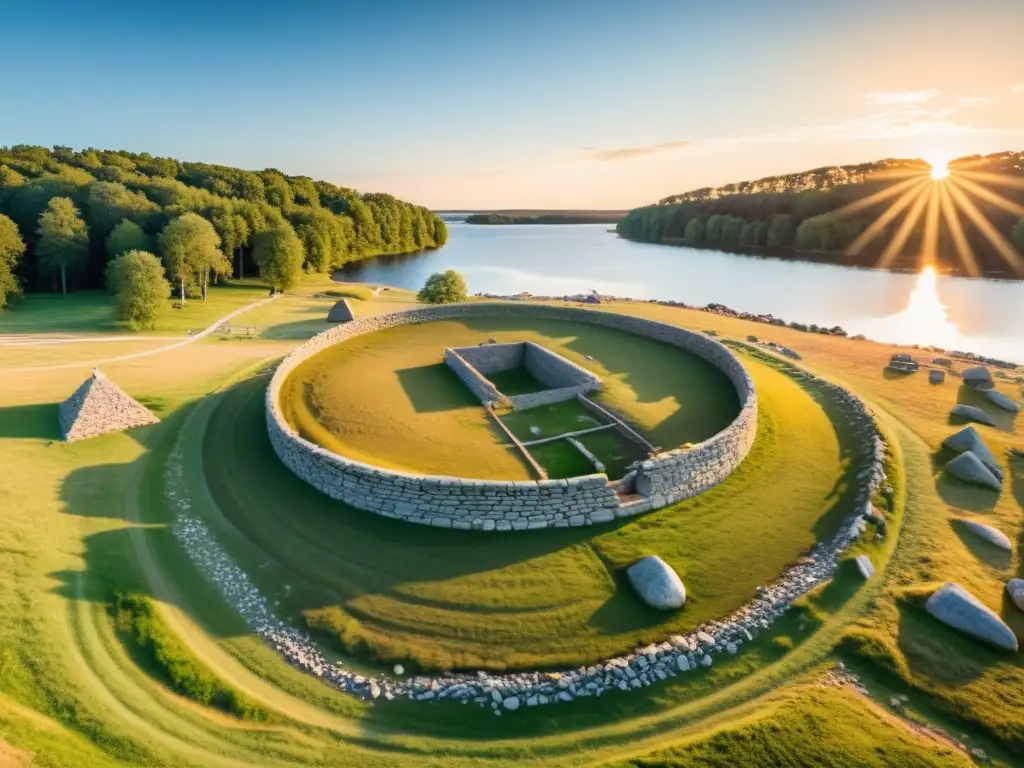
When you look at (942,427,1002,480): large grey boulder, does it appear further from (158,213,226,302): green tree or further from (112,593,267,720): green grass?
(158,213,226,302): green tree

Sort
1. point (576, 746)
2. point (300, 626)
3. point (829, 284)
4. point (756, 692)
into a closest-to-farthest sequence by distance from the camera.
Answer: point (576, 746) → point (756, 692) → point (300, 626) → point (829, 284)

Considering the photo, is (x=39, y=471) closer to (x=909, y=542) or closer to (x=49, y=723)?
(x=49, y=723)

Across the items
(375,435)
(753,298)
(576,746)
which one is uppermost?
(753,298)

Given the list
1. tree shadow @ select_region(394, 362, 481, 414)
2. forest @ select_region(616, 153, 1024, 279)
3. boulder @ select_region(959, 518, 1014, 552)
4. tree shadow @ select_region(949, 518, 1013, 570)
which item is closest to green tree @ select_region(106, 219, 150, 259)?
tree shadow @ select_region(394, 362, 481, 414)

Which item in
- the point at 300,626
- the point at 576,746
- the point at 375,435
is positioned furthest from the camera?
the point at 375,435

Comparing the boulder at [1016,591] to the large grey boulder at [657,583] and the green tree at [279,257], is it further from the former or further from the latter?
the green tree at [279,257]

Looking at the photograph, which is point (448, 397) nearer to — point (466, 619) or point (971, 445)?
point (466, 619)

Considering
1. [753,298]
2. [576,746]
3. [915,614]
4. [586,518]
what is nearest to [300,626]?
[576,746]

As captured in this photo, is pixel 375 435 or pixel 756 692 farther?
pixel 375 435
